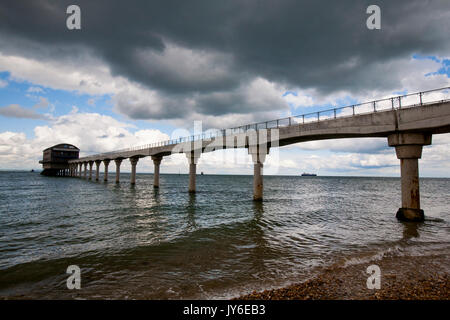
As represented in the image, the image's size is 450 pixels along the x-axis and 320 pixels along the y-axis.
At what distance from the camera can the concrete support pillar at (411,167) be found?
1705 cm

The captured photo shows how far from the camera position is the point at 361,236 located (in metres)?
13.4

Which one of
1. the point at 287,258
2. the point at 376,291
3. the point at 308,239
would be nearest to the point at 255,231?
the point at 308,239

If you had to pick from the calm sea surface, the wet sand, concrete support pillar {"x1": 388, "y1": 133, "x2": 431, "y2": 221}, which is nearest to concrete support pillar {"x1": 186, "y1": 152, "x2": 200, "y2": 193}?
the calm sea surface

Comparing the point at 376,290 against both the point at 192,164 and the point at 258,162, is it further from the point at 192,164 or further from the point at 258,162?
the point at 192,164

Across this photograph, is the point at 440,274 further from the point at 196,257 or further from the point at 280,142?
the point at 280,142

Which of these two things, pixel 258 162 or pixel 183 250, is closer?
pixel 183 250

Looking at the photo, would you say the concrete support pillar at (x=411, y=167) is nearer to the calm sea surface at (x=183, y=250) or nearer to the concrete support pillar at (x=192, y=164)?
the calm sea surface at (x=183, y=250)

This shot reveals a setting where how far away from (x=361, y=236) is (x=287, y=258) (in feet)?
22.3

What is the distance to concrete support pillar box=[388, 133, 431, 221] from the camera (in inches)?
671

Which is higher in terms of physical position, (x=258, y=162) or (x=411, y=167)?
(x=258, y=162)

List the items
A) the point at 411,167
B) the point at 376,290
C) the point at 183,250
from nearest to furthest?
1. the point at 376,290
2. the point at 183,250
3. the point at 411,167

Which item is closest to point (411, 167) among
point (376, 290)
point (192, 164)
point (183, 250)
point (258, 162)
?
point (376, 290)

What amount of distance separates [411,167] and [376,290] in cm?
1530

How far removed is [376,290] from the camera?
242 inches
